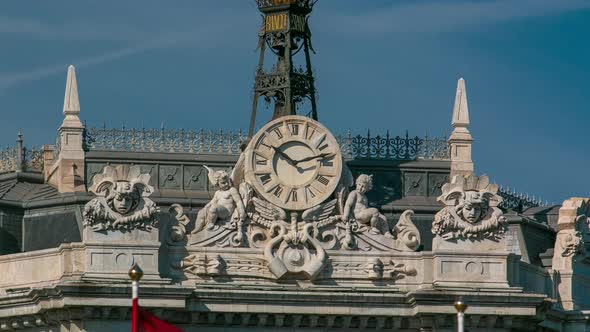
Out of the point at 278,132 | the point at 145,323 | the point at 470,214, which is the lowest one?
the point at 145,323

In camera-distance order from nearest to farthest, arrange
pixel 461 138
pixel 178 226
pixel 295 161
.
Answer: pixel 178 226, pixel 295 161, pixel 461 138

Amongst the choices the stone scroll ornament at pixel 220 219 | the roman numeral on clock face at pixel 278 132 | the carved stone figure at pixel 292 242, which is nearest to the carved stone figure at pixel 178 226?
the stone scroll ornament at pixel 220 219

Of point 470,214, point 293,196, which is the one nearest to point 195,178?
point 293,196

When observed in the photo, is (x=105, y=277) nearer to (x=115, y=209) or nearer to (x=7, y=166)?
(x=115, y=209)

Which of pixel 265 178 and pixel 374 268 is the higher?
pixel 265 178

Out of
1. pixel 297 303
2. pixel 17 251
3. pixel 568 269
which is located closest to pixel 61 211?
pixel 17 251

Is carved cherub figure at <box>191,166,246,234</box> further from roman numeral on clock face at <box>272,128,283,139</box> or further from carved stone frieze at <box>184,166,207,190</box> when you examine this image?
carved stone frieze at <box>184,166,207,190</box>

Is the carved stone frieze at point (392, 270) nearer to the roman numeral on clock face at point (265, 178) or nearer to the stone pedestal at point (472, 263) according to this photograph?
the stone pedestal at point (472, 263)

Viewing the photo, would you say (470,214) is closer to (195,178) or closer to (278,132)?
(278,132)

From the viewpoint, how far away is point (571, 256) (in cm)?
12269

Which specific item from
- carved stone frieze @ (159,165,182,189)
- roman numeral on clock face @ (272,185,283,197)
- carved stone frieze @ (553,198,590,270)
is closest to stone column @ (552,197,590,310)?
carved stone frieze @ (553,198,590,270)

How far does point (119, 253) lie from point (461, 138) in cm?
1480

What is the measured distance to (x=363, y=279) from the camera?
116562mm

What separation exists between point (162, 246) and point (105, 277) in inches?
91.4
